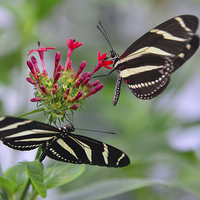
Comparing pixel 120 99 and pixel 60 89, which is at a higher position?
pixel 60 89

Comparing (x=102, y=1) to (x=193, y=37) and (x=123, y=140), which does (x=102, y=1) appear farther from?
(x=123, y=140)

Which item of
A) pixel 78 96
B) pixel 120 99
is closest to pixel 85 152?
pixel 78 96

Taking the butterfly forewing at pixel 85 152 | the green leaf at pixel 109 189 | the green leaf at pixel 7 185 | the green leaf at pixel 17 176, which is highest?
the butterfly forewing at pixel 85 152

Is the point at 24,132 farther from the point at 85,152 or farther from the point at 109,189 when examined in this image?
the point at 109,189

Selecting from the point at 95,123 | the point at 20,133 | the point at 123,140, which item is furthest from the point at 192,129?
the point at 20,133

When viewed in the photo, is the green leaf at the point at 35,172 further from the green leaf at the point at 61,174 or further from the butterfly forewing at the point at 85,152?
the green leaf at the point at 61,174

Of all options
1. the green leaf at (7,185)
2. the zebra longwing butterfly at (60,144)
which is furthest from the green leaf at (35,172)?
the green leaf at (7,185)
